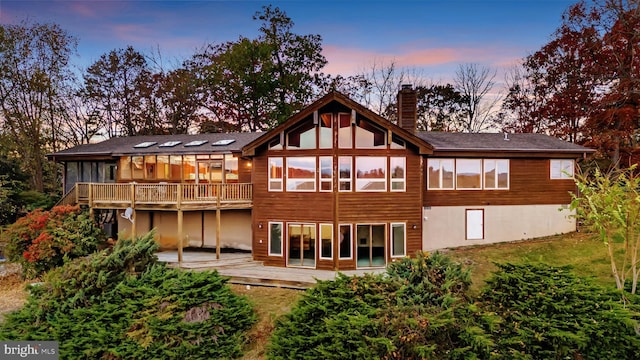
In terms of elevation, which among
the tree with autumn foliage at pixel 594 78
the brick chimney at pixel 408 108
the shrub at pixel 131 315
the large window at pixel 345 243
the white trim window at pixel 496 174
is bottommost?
the shrub at pixel 131 315

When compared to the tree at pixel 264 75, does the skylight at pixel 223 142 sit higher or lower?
lower

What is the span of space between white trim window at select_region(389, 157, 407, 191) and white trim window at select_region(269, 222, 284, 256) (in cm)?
493

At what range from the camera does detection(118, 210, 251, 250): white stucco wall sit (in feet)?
56.3

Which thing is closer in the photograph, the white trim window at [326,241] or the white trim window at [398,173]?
the white trim window at [326,241]

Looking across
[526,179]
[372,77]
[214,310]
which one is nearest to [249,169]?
[214,310]

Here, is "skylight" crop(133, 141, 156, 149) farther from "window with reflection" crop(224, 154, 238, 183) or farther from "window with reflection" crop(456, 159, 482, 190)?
"window with reflection" crop(456, 159, 482, 190)

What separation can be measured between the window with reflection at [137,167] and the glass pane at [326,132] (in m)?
9.98

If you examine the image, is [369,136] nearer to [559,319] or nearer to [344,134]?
[344,134]

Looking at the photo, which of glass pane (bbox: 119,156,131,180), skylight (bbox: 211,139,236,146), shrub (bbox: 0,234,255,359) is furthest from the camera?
glass pane (bbox: 119,156,131,180)

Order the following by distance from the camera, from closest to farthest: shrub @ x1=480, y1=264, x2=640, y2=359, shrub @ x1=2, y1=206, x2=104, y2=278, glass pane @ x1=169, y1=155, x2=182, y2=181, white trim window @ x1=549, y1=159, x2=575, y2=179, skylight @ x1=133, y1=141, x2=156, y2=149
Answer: shrub @ x1=480, y1=264, x2=640, y2=359 < shrub @ x1=2, y1=206, x2=104, y2=278 < white trim window @ x1=549, y1=159, x2=575, y2=179 < glass pane @ x1=169, y1=155, x2=182, y2=181 < skylight @ x1=133, y1=141, x2=156, y2=149

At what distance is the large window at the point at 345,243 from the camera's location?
1420 centimetres

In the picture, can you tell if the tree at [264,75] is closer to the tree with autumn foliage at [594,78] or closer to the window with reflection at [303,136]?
the window with reflection at [303,136]

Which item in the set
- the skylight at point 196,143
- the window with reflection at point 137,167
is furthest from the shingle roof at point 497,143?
the window with reflection at point 137,167

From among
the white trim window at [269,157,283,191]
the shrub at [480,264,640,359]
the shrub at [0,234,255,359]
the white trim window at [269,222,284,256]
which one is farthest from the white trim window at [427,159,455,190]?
the shrub at [0,234,255,359]
